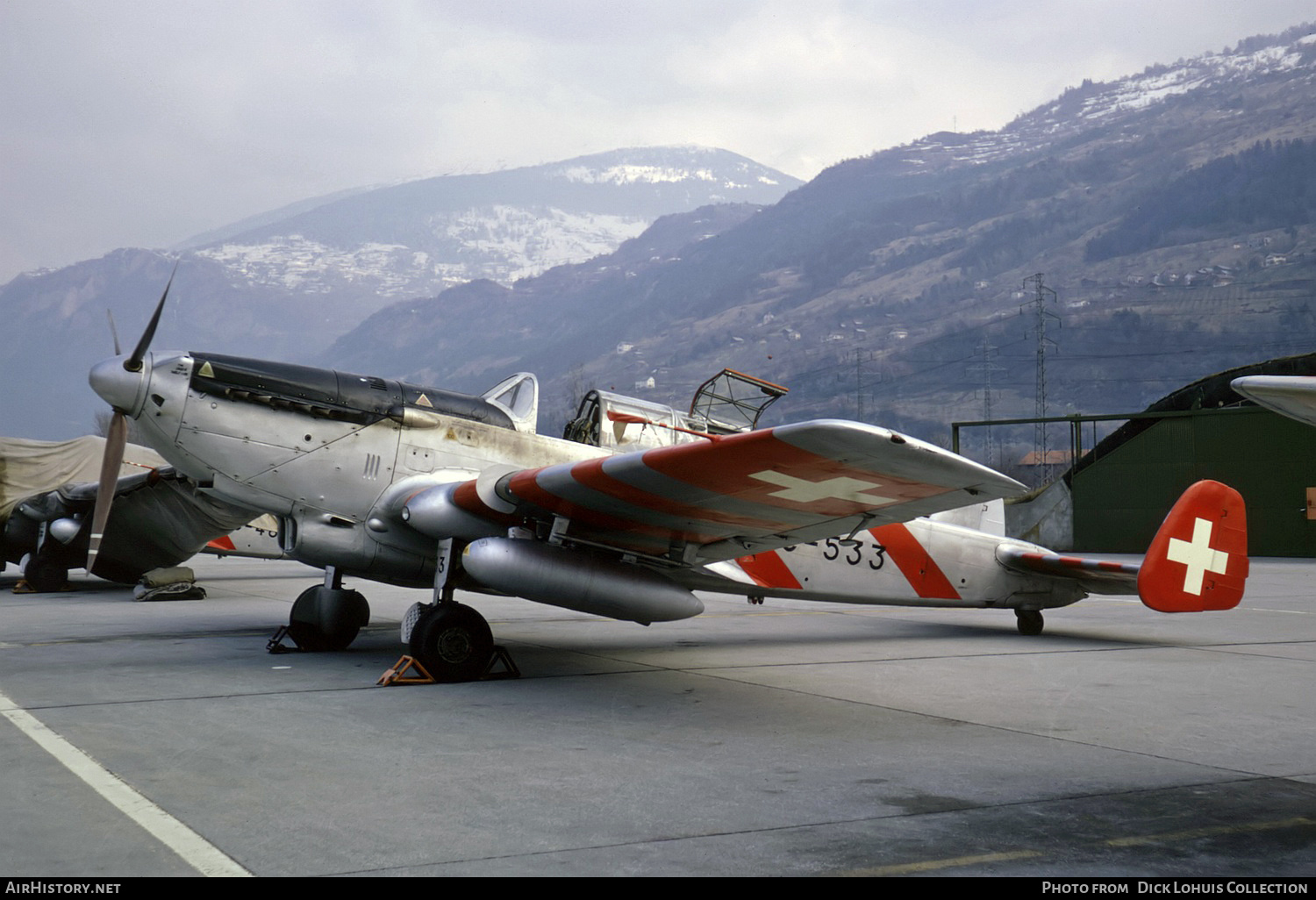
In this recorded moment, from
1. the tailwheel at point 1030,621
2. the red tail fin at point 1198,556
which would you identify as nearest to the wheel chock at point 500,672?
the red tail fin at point 1198,556

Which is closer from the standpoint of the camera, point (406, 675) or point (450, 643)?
point (406, 675)

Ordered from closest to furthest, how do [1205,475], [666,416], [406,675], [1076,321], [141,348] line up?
1. [406,675]
2. [141,348]
3. [666,416]
4. [1205,475]
5. [1076,321]

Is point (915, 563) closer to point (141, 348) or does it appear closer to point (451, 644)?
point (451, 644)

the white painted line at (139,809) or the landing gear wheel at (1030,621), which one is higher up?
the landing gear wheel at (1030,621)

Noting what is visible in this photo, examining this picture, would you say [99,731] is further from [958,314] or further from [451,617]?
[958,314]

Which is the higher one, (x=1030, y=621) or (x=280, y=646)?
(x=1030, y=621)

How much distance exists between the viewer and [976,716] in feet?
19.8

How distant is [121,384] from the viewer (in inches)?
294

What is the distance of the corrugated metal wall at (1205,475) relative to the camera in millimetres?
26812

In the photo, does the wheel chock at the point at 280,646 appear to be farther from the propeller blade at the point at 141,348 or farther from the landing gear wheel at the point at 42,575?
the landing gear wheel at the point at 42,575

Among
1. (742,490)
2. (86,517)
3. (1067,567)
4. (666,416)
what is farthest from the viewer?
(86,517)

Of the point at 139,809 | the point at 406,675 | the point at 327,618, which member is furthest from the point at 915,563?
the point at 139,809

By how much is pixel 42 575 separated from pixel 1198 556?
15203 mm

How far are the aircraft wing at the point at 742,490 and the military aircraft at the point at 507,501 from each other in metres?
0.02
